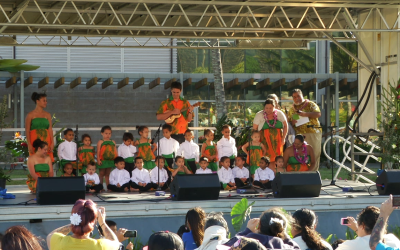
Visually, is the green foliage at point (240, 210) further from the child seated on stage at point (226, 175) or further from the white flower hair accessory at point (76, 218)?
the white flower hair accessory at point (76, 218)

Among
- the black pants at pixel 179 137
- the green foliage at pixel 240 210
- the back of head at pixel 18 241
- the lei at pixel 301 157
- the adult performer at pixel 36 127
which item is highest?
the adult performer at pixel 36 127

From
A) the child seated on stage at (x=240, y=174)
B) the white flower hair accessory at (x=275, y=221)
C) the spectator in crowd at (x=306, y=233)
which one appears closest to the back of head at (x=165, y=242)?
the white flower hair accessory at (x=275, y=221)

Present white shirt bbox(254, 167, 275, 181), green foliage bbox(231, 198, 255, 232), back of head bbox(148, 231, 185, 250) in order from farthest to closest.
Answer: white shirt bbox(254, 167, 275, 181), green foliage bbox(231, 198, 255, 232), back of head bbox(148, 231, 185, 250)

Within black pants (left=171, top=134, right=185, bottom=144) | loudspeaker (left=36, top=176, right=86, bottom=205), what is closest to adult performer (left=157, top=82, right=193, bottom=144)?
black pants (left=171, top=134, right=185, bottom=144)

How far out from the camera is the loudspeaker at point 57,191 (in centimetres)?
693

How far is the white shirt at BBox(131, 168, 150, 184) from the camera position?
28.5 feet

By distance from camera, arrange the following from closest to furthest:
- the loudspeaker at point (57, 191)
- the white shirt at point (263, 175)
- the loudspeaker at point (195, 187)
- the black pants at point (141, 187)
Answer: the loudspeaker at point (57, 191) → the loudspeaker at point (195, 187) → the black pants at point (141, 187) → the white shirt at point (263, 175)

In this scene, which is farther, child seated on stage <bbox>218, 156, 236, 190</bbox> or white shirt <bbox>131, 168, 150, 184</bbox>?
child seated on stage <bbox>218, 156, 236, 190</bbox>

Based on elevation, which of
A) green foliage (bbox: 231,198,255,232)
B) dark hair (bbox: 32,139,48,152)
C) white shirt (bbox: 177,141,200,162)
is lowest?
green foliage (bbox: 231,198,255,232)

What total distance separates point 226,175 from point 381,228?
5.27m

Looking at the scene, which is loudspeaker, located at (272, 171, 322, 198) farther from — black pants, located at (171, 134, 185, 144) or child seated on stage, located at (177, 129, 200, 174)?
black pants, located at (171, 134, 185, 144)

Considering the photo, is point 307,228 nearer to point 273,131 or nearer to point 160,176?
point 160,176

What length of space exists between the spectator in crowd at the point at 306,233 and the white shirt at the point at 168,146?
194 inches

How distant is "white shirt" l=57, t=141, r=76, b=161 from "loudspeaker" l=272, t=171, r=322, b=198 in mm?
3079
